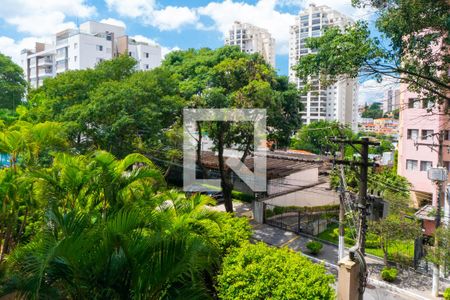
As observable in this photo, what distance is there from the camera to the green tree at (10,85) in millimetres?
31484

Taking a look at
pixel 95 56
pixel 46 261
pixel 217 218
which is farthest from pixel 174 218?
pixel 95 56

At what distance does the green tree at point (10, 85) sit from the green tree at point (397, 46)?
3121 centimetres

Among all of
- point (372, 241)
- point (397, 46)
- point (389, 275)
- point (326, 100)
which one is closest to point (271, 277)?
point (397, 46)

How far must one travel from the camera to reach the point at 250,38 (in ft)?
279

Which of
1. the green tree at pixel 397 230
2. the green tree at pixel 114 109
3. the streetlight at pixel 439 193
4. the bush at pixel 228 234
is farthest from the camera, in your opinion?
the green tree at pixel 114 109

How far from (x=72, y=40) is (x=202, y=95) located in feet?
124

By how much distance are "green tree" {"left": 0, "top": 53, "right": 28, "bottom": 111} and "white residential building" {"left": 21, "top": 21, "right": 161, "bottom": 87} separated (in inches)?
364

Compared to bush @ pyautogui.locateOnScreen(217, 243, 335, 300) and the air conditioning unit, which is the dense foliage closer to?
bush @ pyautogui.locateOnScreen(217, 243, 335, 300)

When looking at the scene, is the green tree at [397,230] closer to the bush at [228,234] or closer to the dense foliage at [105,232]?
the dense foliage at [105,232]

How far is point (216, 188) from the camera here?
69.7 feet

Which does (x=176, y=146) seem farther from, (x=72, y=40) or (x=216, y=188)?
(x=72, y=40)

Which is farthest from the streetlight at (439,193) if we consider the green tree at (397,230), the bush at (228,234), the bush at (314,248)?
the bush at (228,234)

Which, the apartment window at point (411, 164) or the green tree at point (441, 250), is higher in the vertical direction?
the apartment window at point (411, 164)

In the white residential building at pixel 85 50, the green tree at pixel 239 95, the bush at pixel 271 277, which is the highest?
the white residential building at pixel 85 50
